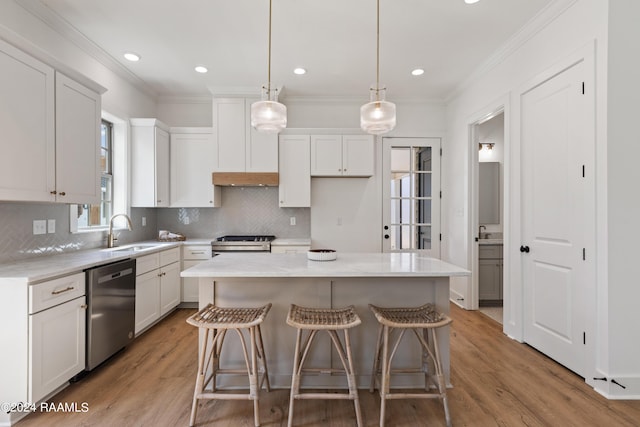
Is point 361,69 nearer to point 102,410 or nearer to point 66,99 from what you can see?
point 66,99

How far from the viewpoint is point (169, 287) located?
3527 mm

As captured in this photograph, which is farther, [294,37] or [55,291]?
[294,37]

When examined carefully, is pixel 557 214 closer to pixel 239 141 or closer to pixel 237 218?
pixel 239 141

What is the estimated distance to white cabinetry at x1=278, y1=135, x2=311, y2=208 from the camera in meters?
4.07

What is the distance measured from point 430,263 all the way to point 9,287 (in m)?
2.64

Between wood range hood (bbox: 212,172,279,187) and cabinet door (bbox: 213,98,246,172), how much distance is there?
0.07 meters

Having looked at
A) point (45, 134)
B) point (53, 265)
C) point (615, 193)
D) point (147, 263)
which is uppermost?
point (45, 134)

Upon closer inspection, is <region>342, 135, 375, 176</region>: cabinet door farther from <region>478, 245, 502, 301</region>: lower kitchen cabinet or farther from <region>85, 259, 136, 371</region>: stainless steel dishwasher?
<region>85, 259, 136, 371</region>: stainless steel dishwasher

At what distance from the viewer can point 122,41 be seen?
2926 millimetres

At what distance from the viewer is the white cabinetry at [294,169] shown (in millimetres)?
4066

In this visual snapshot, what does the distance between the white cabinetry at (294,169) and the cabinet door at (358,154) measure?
502mm

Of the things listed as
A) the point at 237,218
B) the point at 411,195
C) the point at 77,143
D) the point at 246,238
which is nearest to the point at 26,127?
the point at 77,143

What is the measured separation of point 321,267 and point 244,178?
2.38 m

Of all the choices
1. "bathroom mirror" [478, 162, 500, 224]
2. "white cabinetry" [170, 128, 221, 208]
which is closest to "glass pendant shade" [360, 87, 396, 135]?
"white cabinetry" [170, 128, 221, 208]
